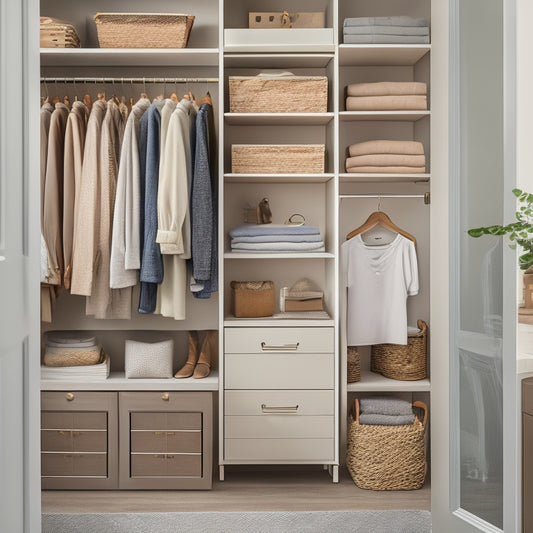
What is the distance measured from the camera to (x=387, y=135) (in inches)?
144

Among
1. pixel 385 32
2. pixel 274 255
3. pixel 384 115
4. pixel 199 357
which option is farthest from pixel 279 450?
pixel 385 32

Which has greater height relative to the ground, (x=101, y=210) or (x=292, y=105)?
(x=292, y=105)

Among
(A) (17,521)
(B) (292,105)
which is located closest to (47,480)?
(A) (17,521)

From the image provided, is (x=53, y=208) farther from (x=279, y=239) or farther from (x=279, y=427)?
(x=279, y=427)

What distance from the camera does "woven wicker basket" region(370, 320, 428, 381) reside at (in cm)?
346

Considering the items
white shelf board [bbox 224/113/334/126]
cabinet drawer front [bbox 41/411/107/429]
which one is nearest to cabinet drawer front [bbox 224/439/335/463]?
cabinet drawer front [bbox 41/411/107/429]

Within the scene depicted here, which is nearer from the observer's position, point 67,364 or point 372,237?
point 67,364

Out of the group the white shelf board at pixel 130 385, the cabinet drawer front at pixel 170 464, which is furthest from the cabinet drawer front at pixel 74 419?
the cabinet drawer front at pixel 170 464

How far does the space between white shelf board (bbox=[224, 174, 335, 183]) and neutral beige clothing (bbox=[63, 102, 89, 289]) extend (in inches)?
27.2

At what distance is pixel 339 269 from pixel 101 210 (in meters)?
1.17

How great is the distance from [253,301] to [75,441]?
3.48ft

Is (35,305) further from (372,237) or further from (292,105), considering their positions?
(372,237)

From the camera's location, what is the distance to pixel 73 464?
324cm

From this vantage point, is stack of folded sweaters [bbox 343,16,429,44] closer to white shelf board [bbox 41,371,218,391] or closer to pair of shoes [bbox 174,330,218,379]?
pair of shoes [bbox 174,330,218,379]
